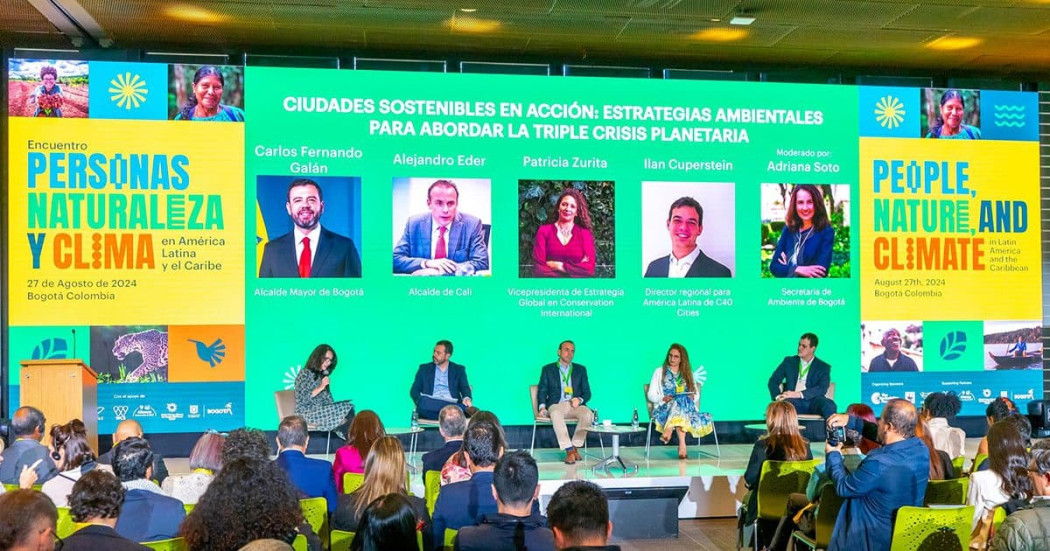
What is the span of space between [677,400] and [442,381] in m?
2.01

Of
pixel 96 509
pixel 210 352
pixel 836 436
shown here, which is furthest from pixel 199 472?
pixel 210 352

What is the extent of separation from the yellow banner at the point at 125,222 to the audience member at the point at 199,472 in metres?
4.61

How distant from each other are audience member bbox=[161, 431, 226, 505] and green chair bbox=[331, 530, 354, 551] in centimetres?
66

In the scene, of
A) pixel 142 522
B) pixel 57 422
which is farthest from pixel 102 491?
pixel 57 422

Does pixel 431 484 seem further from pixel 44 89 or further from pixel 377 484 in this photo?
pixel 44 89

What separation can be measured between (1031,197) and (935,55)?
1705 mm

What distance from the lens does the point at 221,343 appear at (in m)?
8.49

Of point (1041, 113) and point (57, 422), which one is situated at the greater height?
point (1041, 113)

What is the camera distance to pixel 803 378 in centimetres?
905

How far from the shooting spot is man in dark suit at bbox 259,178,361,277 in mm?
8562

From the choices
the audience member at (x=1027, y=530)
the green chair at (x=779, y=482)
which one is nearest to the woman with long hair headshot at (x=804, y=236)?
the green chair at (x=779, y=482)

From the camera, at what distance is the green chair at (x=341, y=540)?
353cm

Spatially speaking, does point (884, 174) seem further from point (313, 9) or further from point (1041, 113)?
point (313, 9)

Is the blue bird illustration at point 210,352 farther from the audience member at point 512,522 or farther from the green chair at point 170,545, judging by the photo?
the audience member at point 512,522
